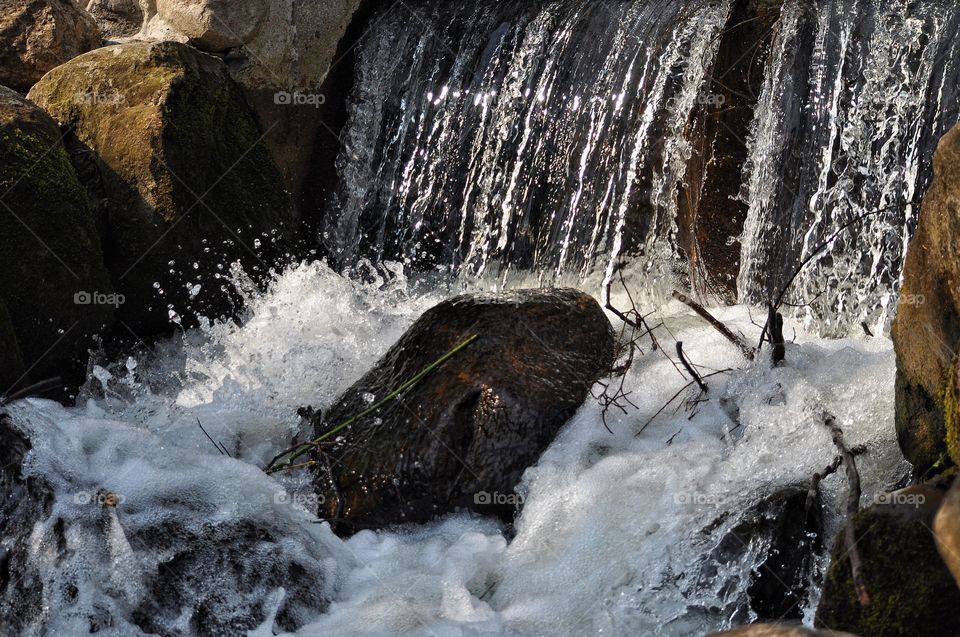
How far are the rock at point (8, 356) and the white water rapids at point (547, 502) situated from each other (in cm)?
29

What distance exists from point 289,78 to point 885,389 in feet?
13.8

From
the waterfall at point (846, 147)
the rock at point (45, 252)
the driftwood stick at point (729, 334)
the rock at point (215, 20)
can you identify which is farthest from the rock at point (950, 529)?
the rock at point (215, 20)

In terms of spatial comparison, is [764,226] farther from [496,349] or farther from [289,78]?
[289,78]

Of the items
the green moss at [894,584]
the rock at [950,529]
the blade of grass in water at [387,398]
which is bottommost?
the green moss at [894,584]

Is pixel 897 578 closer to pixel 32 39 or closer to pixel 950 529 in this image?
pixel 950 529

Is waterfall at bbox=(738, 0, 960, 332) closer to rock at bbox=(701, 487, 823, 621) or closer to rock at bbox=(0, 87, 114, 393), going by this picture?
rock at bbox=(701, 487, 823, 621)

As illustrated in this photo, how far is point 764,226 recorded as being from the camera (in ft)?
16.8

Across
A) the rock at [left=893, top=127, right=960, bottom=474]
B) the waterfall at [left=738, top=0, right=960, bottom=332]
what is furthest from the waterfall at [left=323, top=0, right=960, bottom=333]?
the rock at [left=893, top=127, right=960, bottom=474]

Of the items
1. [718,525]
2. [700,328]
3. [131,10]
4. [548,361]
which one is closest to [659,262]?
[700,328]

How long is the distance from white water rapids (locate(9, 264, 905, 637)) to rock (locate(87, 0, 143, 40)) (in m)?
3.08

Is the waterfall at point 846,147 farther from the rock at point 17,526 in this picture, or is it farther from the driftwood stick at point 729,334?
the rock at point 17,526

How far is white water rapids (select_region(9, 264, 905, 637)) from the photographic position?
9.96 feet

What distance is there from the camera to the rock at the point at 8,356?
4.39m

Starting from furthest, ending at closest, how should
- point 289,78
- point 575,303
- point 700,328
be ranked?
point 289,78 → point 700,328 → point 575,303
